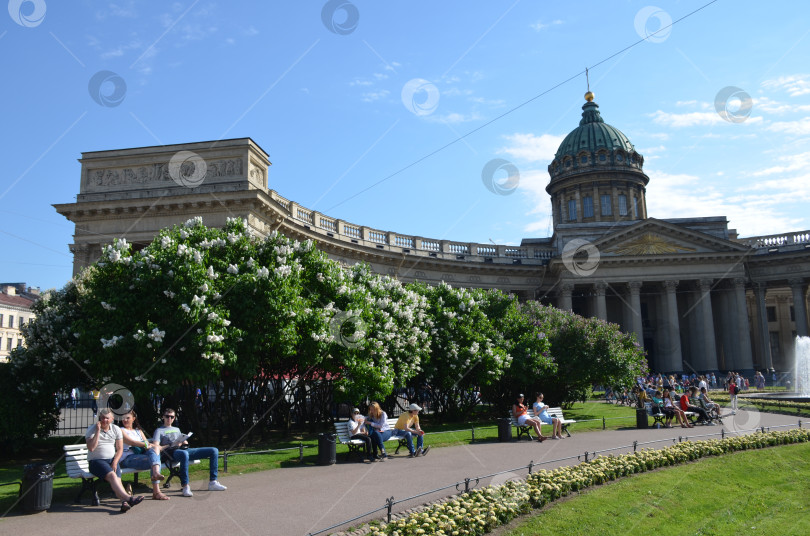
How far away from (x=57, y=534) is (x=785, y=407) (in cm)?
3234

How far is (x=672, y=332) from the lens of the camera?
5716cm

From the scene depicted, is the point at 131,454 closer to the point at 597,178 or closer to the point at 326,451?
the point at 326,451

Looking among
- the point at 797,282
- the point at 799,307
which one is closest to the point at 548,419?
the point at 799,307

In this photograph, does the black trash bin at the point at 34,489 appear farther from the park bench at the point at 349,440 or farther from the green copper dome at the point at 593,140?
the green copper dome at the point at 593,140

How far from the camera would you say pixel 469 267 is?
55.8 meters

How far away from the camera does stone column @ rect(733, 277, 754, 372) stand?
56688 mm

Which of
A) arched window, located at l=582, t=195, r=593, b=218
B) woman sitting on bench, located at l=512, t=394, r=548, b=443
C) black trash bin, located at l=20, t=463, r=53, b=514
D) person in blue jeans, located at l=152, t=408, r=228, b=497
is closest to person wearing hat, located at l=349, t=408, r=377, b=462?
person in blue jeans, located at l=152, t=408, r=228, b=497

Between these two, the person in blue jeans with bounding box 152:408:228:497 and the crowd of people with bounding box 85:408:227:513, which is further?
the person in blue jeans with bounding box 152:408:228:497

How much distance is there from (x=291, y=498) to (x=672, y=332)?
172ft

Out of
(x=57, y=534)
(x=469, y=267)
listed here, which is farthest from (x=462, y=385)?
(x=469, y=267)

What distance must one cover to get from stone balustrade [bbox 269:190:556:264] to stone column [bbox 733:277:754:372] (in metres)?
17.2

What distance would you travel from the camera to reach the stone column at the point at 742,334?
186 feet

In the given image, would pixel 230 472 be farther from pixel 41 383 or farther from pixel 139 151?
pixel 139 151

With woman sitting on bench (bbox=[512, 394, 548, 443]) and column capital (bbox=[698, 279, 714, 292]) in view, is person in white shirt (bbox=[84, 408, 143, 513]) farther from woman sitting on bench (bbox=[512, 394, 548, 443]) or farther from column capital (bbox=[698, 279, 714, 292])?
column capital (bbox=[698, 279, 714, 292])
